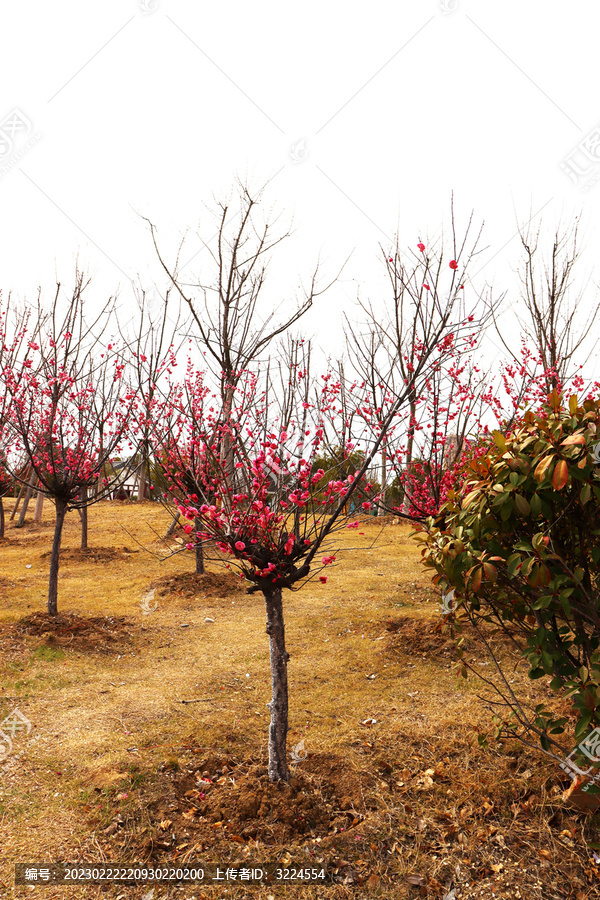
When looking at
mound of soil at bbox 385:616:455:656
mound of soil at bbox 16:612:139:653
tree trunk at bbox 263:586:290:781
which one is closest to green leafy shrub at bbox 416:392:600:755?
tree trunk at bbox 263:586:290:781

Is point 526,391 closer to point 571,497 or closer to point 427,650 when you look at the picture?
point 427,650

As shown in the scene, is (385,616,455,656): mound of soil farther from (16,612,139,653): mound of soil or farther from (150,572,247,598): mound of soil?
(150,572,247,598): mound of soil

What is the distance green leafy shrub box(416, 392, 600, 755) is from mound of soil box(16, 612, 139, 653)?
5.23 meters

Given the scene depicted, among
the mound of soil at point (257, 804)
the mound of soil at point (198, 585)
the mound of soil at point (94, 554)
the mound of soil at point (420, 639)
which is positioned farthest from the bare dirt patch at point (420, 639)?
the mound of soil at point (94, 554)

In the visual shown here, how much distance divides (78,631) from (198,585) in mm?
2984

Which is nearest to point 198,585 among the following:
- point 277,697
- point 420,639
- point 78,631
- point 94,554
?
point 78,631

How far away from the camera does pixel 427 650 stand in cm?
621

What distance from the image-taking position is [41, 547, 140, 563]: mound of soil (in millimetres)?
12242

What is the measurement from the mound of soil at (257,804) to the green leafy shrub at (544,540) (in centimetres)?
141

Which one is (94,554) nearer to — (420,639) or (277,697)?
(420,639)

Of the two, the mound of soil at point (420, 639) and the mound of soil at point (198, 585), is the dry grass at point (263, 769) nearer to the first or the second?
the mound of soil at point (420, 639)

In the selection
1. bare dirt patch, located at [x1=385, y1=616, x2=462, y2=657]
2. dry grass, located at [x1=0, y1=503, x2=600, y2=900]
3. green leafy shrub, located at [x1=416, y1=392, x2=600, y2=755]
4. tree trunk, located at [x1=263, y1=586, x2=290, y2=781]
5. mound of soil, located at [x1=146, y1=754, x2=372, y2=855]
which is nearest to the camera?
green leafy shrub, located at [x1=416, y1=392, x2=600, y2=755]

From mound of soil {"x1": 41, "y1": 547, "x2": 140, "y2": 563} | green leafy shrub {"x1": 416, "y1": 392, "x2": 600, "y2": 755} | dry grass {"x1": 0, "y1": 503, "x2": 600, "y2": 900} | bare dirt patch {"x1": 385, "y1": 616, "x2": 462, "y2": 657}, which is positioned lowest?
dry grass {"x1": 0, "y1": 503, "x2": 600, "y2": 900}

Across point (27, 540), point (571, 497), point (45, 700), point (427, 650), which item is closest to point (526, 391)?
point (427, 650)
